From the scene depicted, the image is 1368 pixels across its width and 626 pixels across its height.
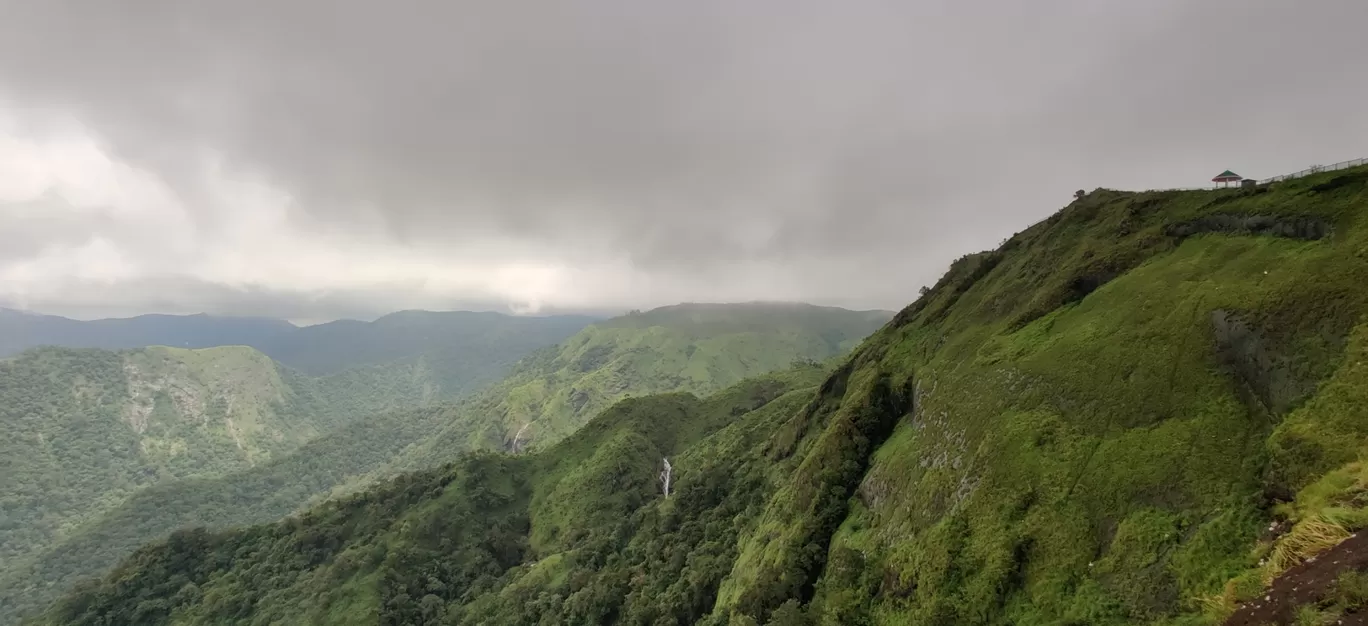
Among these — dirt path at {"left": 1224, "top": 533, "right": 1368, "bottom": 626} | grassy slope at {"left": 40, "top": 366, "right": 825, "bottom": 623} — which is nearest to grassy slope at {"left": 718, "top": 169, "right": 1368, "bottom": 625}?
dirt path at {"left": 1224, "top": 533, "right": 1368, "bottom": 626}

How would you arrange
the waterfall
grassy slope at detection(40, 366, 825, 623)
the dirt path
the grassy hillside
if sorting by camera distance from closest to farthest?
1. the dirt path
2. the grassy hillside
3. grassy slope at detection(40, 366, 825, 623)
4. the waterfall

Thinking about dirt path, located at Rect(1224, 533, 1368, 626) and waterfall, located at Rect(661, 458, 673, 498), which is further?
waterfall, located at Rect(661, 458, 673, 498)

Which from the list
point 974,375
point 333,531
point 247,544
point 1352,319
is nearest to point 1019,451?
point 974,375

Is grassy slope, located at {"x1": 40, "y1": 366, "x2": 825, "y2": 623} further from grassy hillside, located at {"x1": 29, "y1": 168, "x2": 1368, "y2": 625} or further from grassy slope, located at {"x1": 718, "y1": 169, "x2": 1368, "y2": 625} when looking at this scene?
grassy slope, located at {"x1": 718, "y1": 169, "x2": 1368, "y2": 625}

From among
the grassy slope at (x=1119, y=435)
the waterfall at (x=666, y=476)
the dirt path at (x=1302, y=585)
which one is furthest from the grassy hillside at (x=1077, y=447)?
the waterfall at (x=666, y=476)

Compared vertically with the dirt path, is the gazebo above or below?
above

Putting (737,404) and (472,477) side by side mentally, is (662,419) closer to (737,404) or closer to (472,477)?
(737,404)

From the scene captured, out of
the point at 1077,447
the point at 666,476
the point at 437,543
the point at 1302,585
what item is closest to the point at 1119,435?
the point at 1077,447

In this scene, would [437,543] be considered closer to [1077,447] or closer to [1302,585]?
[1077,447]
